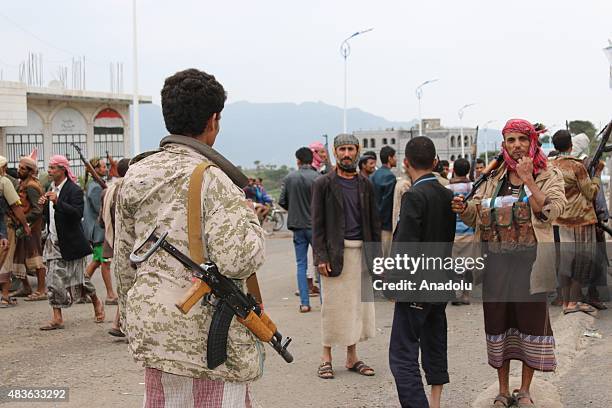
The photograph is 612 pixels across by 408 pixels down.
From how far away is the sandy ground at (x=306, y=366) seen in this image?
5.89 metres

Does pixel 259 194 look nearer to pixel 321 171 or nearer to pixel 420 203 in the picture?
pixel 321 171

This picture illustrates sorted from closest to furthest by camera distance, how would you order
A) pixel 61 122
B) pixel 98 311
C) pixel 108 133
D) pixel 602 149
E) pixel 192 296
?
pixel 192 296
pixel 602 149
pixel 98 311
pixel 61 122
pixel 108 133

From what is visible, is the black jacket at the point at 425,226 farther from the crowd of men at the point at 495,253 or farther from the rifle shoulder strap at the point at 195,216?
the rifle shoulder strap at the point at 195,216

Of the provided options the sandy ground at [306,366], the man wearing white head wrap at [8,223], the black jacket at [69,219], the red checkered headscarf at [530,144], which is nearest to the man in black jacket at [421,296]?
the red checkered headscarf at [530,144]

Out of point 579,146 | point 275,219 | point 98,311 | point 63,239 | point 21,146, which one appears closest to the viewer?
point 63,239

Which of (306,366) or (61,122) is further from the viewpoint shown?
(61,122)

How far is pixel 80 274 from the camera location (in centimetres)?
869

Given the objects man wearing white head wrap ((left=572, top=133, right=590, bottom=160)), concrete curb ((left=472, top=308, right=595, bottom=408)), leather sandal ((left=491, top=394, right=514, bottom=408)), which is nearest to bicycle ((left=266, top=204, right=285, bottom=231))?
man wearing white head wrap ((left=572, top=133, right=590, bottom=160))

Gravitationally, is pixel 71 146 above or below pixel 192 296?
above

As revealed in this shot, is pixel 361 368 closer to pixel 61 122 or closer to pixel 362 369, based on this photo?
pixel 362 369

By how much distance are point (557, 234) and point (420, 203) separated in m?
4.35

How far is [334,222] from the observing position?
6.52m

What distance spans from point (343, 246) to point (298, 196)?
3431 mm

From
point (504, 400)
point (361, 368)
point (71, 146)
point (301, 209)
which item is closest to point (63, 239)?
point (301, 209)
